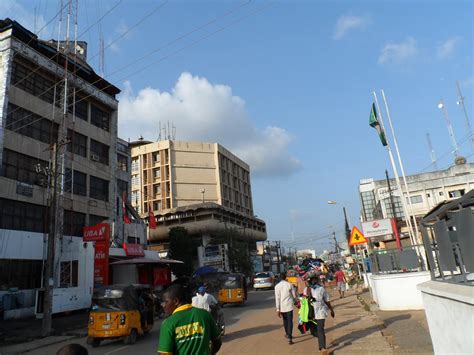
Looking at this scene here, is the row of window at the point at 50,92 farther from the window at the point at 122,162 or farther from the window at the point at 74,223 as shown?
the window at the point at 74,223

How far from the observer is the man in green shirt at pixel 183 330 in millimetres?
3637

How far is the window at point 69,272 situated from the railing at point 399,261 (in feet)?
61.1

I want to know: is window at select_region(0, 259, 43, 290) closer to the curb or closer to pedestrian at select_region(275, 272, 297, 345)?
pedestrian at select_region(275, 272, 297, 345)

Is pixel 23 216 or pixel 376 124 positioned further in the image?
pixel 23 216

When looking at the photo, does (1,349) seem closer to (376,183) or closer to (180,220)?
(376,183)

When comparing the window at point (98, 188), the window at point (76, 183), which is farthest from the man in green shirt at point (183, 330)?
the window at point (98, 188)

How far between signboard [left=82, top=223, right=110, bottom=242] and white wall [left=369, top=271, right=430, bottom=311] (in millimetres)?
18045

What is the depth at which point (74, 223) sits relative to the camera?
30.5m

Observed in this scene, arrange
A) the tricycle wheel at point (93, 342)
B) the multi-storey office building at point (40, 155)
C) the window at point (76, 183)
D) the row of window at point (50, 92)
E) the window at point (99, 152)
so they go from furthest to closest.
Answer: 1. the window at point (99, 152)
2. the window at point (76, 183)
3. the row of window at point (50, 92)
4. the multi-storey office building at point (40, 155)
5. the tricycle wheel at point (93, 342)

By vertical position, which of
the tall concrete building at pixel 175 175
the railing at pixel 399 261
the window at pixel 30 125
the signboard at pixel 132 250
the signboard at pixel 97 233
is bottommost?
the railing at pixel 399 261

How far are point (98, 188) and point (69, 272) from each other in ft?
32.3

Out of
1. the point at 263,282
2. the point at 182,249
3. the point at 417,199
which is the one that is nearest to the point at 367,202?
the point at 417,199

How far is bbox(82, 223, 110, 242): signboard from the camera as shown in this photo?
26.2 metres

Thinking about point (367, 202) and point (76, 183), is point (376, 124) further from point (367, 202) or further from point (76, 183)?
point (367, 202)
